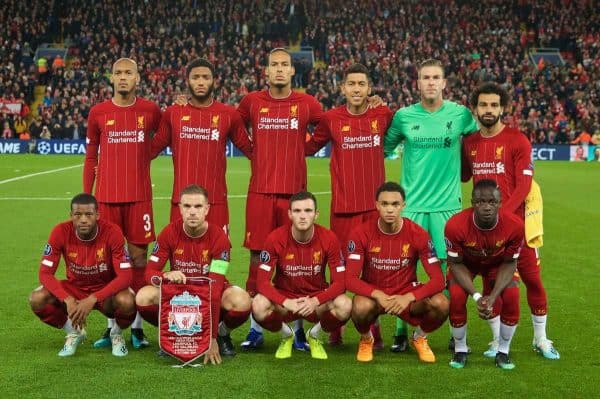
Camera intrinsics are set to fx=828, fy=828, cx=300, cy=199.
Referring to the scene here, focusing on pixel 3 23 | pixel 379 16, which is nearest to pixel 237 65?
pixel 379 16

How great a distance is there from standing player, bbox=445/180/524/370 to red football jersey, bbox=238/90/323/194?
4.82ft

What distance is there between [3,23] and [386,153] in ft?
118

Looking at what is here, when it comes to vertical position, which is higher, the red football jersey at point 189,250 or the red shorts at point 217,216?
the red shorts at point 217,216

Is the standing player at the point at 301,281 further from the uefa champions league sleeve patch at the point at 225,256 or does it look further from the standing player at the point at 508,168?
the standing player at the point at 508,168

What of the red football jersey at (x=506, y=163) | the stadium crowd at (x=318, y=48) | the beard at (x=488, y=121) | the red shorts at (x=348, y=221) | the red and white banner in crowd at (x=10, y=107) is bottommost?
the red shorts at (x=348, y=221)

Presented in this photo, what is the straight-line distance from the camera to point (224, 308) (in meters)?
5.92

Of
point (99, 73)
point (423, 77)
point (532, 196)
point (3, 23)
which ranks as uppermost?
point (3, 23)

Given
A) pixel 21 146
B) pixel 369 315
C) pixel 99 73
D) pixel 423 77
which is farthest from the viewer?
pixel 99 73

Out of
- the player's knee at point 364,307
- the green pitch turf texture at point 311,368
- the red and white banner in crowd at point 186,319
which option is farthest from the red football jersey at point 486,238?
the red and white banner in crowd at point 186,319

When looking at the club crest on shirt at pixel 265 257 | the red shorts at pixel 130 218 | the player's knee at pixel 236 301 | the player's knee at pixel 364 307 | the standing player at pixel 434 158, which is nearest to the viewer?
the player's knee at pixel 364 307

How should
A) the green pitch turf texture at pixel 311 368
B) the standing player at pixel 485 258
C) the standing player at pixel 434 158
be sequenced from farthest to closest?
the standing player at pixel 434 158
the standing player at pixel 485 258
the green pitch turf texture at pixel 311 368

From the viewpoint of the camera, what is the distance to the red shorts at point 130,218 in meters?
6.60

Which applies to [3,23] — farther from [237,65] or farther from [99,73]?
[237,65]

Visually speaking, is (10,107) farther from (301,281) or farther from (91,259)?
(301,281)
